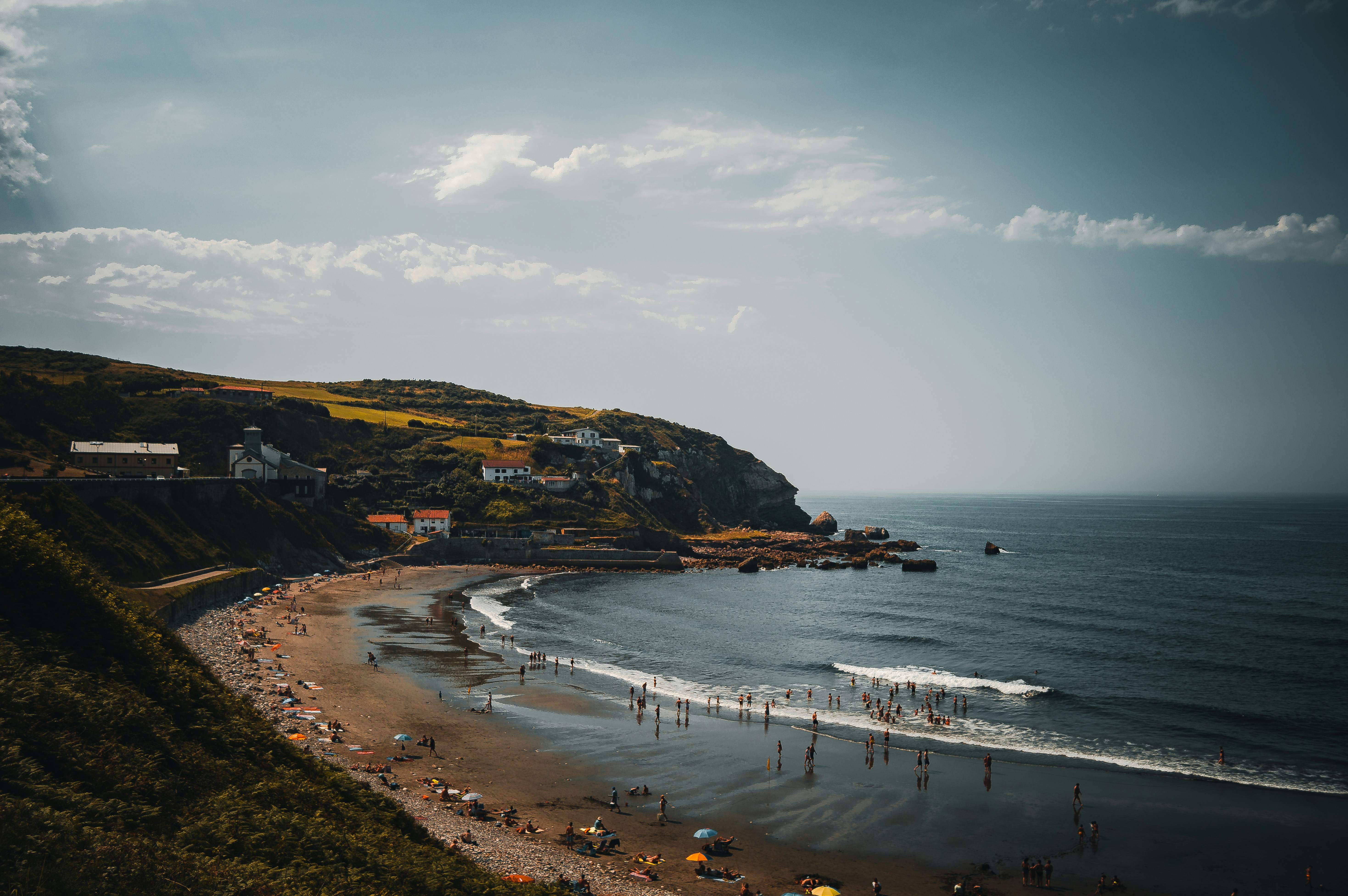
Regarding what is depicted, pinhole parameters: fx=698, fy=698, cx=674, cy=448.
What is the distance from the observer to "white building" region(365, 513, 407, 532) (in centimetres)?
10519

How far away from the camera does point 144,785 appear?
1481 centimetres

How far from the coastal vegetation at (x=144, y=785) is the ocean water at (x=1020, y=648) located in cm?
2927

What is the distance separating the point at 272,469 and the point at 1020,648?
9312 cm

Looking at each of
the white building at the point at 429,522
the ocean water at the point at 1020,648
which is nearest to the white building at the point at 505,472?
the white building at the point at 429,522

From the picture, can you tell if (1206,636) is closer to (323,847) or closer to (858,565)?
(858,565)

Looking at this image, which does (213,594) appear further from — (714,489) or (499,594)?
(714,489)

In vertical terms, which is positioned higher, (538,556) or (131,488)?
(131,488)

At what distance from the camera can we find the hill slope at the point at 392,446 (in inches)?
3957

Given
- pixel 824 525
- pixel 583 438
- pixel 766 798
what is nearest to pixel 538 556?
pixel 583 438

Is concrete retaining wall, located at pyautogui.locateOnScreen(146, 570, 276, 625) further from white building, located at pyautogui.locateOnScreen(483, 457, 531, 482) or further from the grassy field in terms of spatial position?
the grassy field

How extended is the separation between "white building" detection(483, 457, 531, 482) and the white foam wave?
80.7m

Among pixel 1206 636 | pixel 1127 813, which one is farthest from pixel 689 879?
pixel 1206 636

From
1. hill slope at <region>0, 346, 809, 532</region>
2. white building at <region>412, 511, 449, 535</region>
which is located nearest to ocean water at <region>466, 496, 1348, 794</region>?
white building at <region>412, 511, 449, 535</region>

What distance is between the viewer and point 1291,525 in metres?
170
